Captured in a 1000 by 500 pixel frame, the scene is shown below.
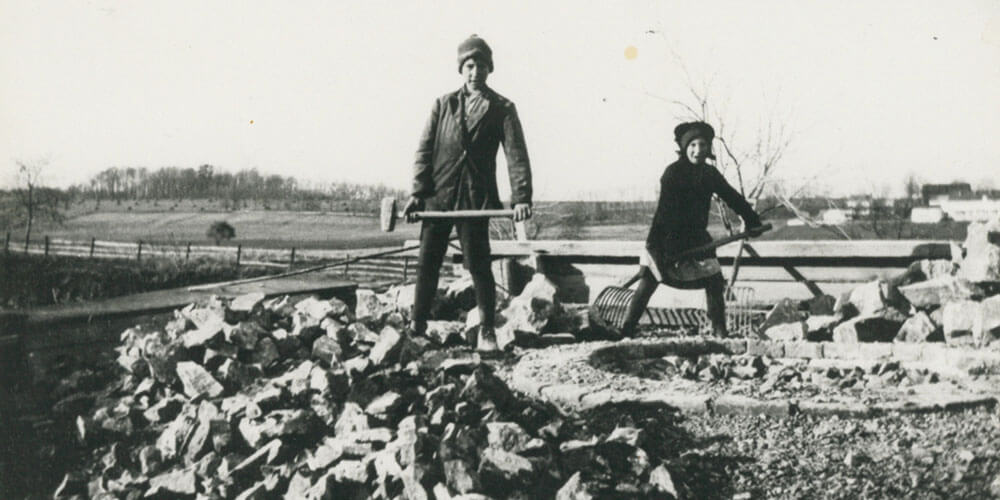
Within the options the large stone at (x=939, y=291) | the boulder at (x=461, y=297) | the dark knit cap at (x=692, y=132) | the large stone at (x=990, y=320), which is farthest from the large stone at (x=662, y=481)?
the boulder at (x=461, y=297)

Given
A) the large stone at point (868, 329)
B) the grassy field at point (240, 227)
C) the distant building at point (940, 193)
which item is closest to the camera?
the large stone at point (868, 329)

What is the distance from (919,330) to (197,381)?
4.96m

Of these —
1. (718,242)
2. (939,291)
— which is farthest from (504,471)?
(939,291)

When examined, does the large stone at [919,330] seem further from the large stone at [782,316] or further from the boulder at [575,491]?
the boulder at [575,491]

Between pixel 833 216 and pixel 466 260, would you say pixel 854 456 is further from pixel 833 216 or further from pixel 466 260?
pixel 833 216

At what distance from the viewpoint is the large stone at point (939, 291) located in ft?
20.3

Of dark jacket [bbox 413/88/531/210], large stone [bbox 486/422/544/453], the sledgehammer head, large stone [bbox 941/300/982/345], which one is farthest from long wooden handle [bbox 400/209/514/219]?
large stone [bbox 941/300/982/345]

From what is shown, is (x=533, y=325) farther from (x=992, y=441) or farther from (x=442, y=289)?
(x=992, y=441)

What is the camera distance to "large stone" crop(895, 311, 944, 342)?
6105 millimetres

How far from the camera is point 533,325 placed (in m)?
6.24

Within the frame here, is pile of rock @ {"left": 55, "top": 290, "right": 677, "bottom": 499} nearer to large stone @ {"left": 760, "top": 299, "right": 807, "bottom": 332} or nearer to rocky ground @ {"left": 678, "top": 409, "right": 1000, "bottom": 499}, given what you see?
rocky ground @ {"left": 678, "top": 409, "right": 1000, "bottom": 499}

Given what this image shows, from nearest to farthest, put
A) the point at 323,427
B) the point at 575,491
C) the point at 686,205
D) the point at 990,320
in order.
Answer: the point at 575,491
the point at 323,427
the point at 990,320
the point at 686,205

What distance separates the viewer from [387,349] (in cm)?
486

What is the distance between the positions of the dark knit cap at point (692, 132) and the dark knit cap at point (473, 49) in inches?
70.1
